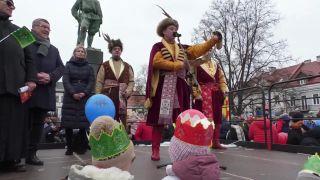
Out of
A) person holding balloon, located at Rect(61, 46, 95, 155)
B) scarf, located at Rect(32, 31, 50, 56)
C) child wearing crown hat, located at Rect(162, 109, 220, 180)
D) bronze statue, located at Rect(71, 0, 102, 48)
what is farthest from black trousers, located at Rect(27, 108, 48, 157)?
bronze statue, located at Rect(71, 0, 102, 48)

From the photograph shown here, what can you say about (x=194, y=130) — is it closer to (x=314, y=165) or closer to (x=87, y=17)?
(x=314, y=165)

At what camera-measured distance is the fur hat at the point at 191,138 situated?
2.26 metres

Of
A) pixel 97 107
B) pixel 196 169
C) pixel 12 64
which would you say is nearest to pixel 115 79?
pixel 97 107

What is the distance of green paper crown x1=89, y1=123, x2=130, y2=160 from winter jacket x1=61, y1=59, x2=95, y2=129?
4.13m

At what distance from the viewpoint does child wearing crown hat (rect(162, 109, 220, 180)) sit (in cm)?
215

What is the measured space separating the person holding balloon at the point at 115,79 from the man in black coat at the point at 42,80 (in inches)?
45.0

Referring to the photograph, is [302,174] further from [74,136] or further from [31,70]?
[74,136]

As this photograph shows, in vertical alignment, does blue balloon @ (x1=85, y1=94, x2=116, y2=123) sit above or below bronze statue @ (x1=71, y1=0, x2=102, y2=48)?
below

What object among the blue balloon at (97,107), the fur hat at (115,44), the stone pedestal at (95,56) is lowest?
the blue balloon at (97,107)

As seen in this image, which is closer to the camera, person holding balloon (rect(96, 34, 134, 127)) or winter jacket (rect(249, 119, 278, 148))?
person holding balloon (rect(96, 34, 134, 127))

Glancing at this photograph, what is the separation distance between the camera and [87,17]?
35.5 ft

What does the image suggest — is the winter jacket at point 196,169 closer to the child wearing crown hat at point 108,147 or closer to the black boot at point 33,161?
the child wearing crown hat at point 108,147

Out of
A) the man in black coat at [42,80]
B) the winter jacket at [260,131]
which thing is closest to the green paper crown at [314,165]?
the man in black coat at [42,80]

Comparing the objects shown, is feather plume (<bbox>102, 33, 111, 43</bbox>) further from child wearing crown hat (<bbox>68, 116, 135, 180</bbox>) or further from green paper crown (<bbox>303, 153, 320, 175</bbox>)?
green paper crown (<bbox>303, 153, 320, 175</bbox>)
